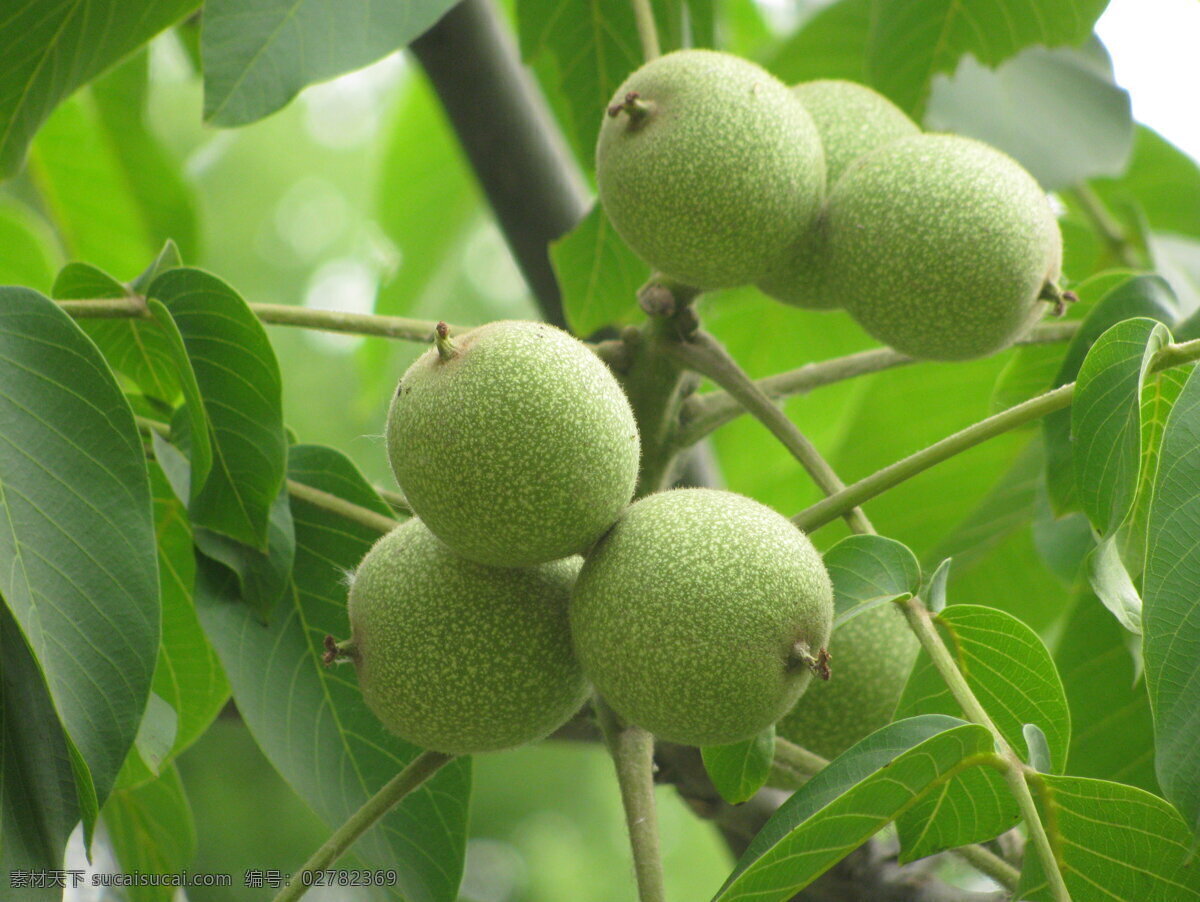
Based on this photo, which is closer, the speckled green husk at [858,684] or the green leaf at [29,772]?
the green leaf at [29,772]

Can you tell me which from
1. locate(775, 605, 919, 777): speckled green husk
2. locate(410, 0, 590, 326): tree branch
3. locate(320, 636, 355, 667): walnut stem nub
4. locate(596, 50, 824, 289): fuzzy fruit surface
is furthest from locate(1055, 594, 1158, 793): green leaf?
locate(410, 0, 590, 326): tree branch

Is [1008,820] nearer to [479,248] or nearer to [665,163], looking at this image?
[665,163]

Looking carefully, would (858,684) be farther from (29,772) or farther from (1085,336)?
(29,772)

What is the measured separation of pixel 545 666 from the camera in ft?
3.44

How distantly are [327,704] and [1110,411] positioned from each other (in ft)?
2.52

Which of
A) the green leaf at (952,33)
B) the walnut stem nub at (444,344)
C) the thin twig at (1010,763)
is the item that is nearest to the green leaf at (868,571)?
the thin twig at (1010,763)

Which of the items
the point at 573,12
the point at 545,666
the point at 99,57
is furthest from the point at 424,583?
the point at 573,12

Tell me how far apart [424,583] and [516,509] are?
0.14m

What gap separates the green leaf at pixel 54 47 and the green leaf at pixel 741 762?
36.0 inches

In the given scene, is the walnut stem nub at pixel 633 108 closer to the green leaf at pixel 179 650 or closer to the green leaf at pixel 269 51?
the green leaf at pixel 269 51

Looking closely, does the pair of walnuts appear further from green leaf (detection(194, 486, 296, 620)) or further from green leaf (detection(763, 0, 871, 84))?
green leaf (detection(763, 0, 871, 84))

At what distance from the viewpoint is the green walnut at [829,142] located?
1.25m

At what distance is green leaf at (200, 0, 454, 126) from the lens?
3.64 ft

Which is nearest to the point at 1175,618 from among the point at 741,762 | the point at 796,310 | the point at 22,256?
the point at 741,762
